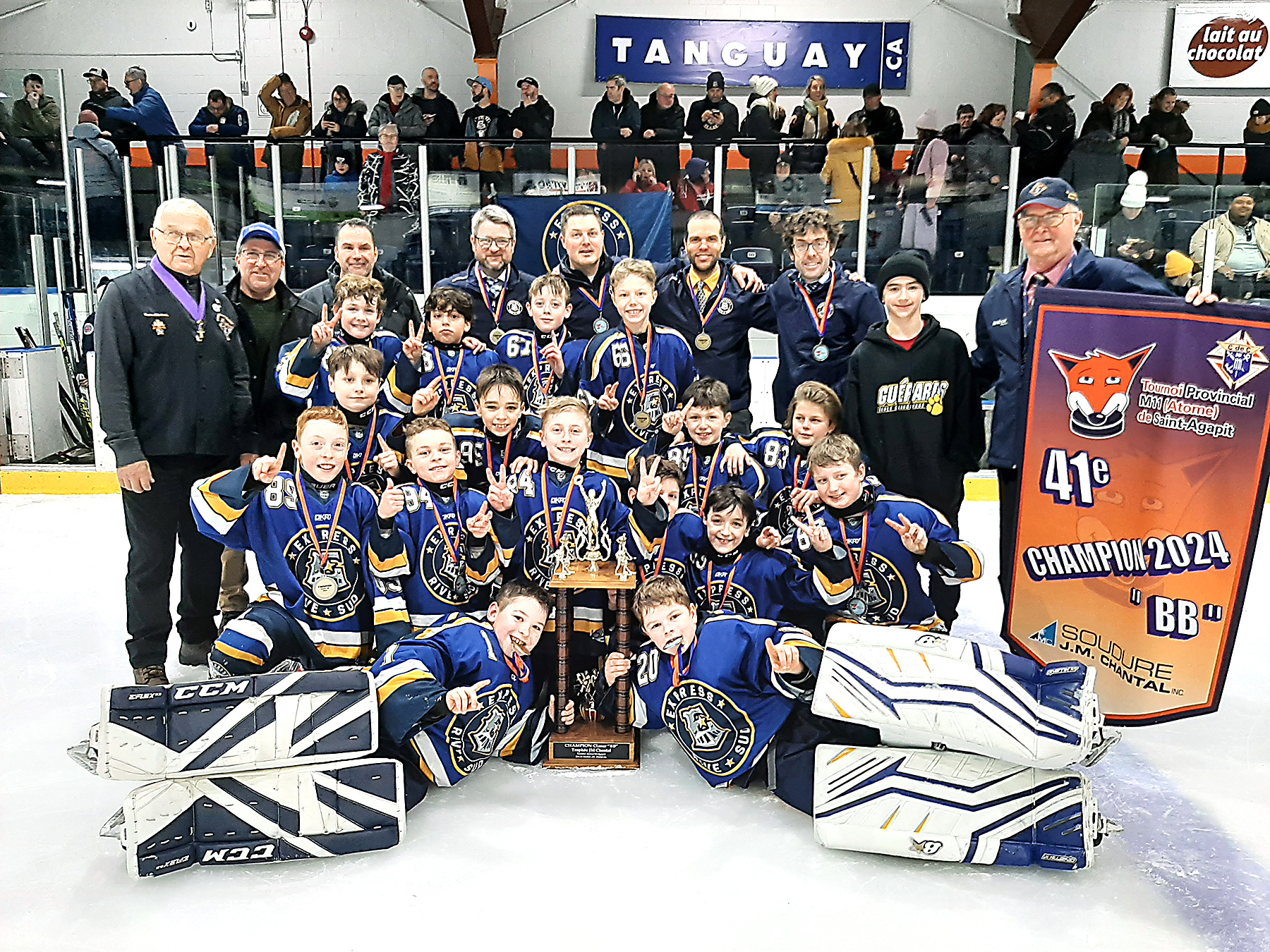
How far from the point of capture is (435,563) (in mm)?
2959

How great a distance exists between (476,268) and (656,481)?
3.94ft

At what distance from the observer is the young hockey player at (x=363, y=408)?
3158 millimetres

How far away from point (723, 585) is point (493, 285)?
1.45 meters

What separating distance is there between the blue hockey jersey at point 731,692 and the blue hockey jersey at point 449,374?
1211 millimetres

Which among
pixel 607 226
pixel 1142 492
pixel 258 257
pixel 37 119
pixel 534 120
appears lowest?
pixel 1142 492

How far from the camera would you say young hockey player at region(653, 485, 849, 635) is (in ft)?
9.69

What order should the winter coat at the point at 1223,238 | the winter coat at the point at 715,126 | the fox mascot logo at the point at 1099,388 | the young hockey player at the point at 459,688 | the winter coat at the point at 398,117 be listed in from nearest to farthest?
the young hockey player at the point at 459,688, the fox mascot logo at the point at 1099,388, the winter coat at the point at 1223,238, the winter coat at the point at 715,126, the winter coat at the point at 398,117

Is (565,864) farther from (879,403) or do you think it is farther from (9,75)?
(9,75)

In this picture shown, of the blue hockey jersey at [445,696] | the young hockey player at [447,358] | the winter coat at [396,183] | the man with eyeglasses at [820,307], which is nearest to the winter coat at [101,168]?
the winter coat at [396,183]

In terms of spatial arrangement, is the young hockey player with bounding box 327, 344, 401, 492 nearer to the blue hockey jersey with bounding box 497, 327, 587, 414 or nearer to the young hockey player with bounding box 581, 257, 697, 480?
the blue hockey jersey with bounding box 497, 327, 587, 414

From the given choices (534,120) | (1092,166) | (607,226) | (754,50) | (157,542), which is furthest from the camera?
(754,50)

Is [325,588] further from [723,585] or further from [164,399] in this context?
[723,585]

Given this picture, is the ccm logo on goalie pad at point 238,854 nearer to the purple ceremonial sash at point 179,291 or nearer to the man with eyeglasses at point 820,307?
the purple ceremonial sash at point 179,291

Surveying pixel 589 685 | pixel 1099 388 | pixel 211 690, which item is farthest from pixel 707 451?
pixel 211 690
